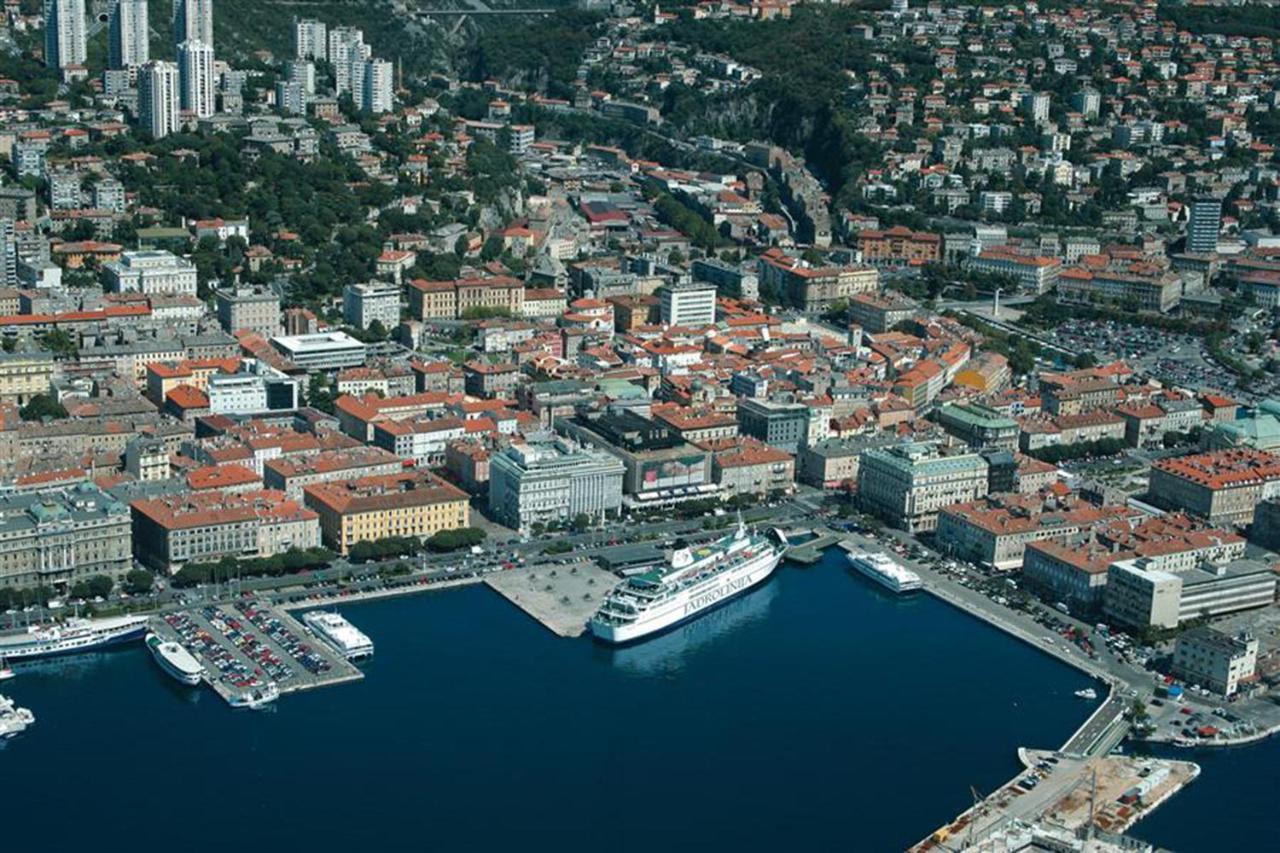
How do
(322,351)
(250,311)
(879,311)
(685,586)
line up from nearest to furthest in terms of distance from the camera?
1. (685,586)
2. (322,351)
3. (250,311)
4. (879,311)

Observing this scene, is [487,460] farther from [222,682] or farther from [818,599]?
[222,682]

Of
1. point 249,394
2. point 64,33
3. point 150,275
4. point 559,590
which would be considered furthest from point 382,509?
point 64,33

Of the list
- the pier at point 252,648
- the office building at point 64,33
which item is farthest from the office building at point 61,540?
the office building at point 64,33

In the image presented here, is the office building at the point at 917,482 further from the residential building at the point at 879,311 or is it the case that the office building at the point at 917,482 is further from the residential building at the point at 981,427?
the residential building at the point at 879,311

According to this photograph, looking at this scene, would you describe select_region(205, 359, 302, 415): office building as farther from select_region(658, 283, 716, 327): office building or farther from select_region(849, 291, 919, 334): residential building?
select_region(849, 291, 919, 334): residential building

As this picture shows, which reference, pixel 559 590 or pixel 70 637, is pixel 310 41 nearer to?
pixel 559 590

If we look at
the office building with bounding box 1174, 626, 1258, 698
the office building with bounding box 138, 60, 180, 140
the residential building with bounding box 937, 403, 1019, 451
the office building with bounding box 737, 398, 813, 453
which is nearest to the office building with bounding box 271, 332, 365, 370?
the office building with bounding box 737, 398, 813, 453

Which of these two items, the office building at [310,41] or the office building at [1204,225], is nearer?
the office building at [1204,225]
